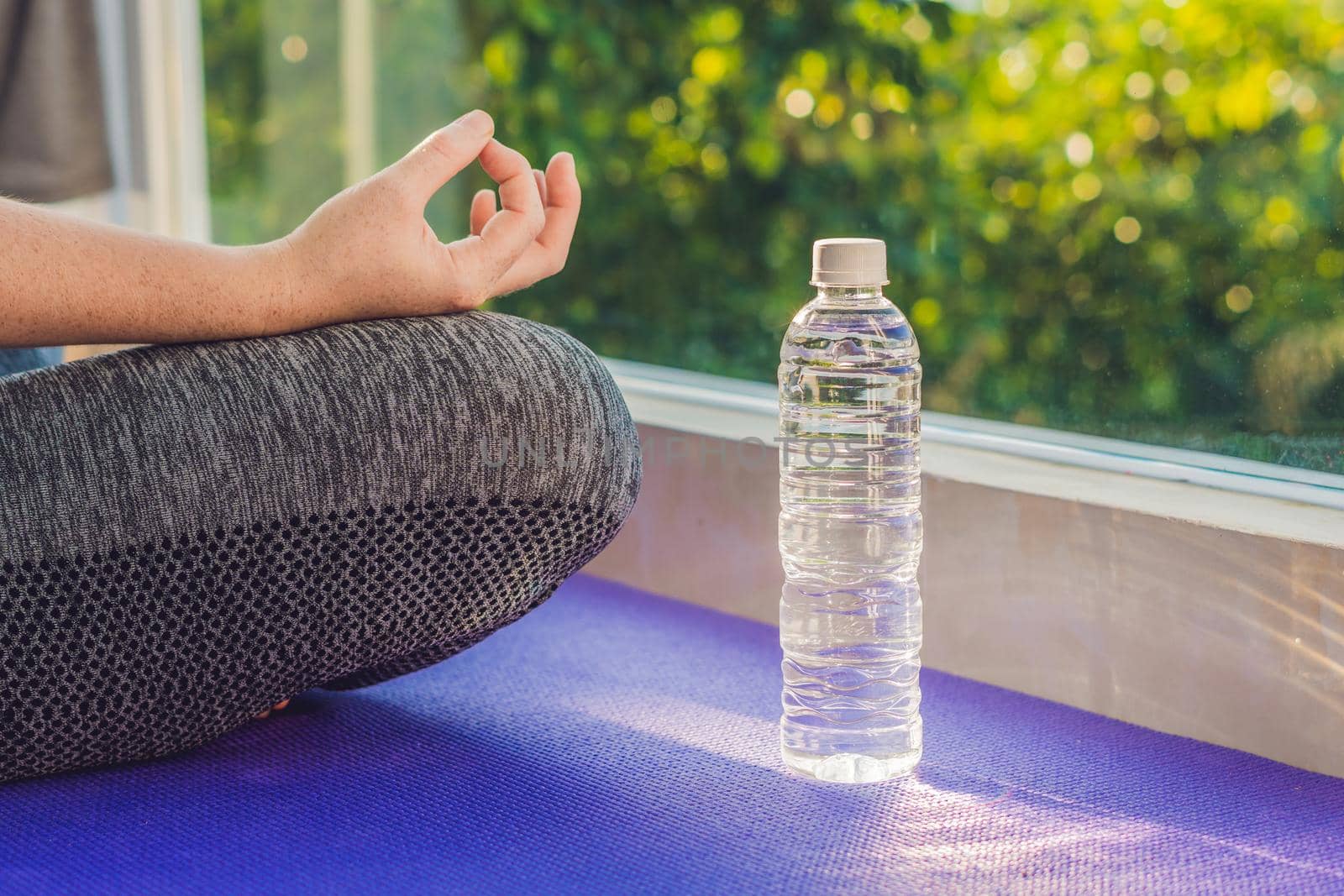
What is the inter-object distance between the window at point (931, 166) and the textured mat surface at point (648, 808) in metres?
0.40

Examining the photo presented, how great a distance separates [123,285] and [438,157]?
26 centimetres

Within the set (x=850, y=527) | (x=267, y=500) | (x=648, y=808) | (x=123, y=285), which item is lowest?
(x=648, y=808)

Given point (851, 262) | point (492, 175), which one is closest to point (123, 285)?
point (492, 175)

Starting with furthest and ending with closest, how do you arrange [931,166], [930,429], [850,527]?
[931,166] < [930,429] < [850,527]

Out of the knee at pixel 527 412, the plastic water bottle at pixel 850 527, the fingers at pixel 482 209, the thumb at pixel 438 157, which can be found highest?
the thumb at pixel 438 157

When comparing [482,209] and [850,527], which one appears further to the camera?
[850,527]

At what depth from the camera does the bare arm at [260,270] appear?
102 cm

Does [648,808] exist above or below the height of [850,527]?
below

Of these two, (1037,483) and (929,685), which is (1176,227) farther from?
(929,685)

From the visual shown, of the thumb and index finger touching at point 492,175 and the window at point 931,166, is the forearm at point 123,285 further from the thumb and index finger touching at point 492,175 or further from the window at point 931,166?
the window at point 931,166

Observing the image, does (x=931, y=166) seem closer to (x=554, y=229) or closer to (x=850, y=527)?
(x=850, y=527)

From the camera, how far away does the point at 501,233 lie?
1.12m

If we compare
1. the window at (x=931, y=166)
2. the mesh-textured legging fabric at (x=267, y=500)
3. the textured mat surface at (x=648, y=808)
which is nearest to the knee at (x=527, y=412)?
the mesh-textured legging fabric at (x=267, y=500)

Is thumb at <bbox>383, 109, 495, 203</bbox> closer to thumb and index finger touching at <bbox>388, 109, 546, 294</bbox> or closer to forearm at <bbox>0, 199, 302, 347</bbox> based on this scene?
thumb and index finger touching at <bbox>388, 109, 546, 294</bbox>
